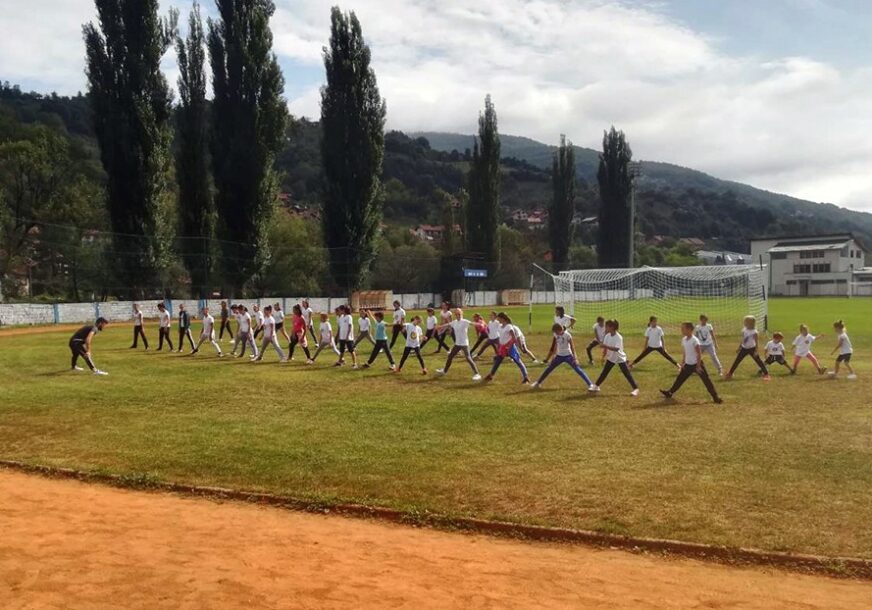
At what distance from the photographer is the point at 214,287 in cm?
4206

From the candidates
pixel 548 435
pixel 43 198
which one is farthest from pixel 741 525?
pixel 43 198

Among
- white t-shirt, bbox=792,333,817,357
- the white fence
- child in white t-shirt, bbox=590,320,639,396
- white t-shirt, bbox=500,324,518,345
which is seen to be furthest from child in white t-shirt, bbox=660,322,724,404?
the white fence

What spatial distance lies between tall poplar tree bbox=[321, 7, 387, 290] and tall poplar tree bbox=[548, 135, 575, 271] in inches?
1227

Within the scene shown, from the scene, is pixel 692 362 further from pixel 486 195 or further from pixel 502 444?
pixel 486 195

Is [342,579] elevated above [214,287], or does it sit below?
below

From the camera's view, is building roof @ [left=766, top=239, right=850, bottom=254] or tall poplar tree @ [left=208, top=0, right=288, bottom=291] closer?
tall poplar tree @ [left=208, top=0, right=288, bottom=291]

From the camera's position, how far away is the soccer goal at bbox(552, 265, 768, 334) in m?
33.4

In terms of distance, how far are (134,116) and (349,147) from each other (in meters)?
14.9

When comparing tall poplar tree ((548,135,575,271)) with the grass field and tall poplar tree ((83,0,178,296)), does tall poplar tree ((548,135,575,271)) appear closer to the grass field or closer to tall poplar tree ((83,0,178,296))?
tall poplar tree ((83,0,178,296))

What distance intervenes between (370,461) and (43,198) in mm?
50309

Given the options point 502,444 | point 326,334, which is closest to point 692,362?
point 502,444

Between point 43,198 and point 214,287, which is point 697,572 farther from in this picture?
point 43,198

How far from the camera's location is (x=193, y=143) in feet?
148

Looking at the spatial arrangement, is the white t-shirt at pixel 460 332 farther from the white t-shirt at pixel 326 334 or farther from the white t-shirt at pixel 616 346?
the white t-shirt at pixel 326 334
